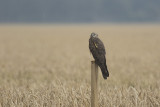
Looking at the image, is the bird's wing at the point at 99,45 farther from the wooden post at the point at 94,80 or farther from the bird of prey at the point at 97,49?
the wooden post at the point at 94,80

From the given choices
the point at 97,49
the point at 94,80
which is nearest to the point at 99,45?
the point at 97,49

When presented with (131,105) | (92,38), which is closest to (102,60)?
(92,38)

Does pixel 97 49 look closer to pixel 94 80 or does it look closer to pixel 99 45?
pixel 99 45

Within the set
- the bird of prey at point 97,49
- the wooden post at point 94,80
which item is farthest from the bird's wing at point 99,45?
the wooden post at point 94,80

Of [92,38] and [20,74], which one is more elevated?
[92,38]

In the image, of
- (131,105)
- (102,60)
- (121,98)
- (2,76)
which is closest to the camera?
(102,60)

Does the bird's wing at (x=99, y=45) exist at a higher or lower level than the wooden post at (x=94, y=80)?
higher

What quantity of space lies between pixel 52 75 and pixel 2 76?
152cm

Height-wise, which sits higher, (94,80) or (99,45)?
(99,45)

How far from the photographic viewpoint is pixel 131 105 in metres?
5.07

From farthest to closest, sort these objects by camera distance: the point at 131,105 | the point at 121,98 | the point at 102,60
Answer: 1. the point at 121,98
2. the point at 131,105
3. the point at 102,60

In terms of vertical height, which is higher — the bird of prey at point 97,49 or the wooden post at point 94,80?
the bird of prey at point 97,49

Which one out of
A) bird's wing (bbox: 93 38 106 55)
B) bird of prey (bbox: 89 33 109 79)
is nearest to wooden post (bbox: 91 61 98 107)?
bird of prey (bbox: 89 33 109 79)

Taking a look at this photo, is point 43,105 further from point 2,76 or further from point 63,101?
point 2,76
